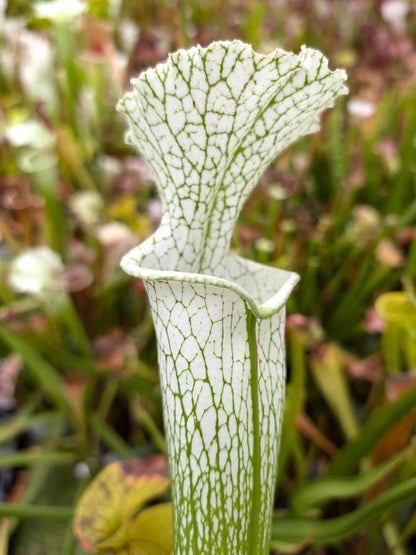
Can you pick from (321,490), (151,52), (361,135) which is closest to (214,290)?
(321,490)

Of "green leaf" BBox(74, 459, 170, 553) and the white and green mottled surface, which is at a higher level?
the white and green mottled surface

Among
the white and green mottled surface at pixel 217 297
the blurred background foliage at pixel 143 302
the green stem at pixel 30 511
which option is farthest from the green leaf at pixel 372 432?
the green stem at pixel 30 511

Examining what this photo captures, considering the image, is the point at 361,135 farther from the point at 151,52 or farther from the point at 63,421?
the point at 63,421

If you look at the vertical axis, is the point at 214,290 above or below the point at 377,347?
above

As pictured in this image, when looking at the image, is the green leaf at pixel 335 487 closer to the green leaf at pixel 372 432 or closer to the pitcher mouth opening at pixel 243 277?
the green leaf at pixel 372 432

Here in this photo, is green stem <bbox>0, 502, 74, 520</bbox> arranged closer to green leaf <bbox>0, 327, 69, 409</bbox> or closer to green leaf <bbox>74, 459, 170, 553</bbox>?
green leaf <bbox>74, 459, 170, 553</bbox>

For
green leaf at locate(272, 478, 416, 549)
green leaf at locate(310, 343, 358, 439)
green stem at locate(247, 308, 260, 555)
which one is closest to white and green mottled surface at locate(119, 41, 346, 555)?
green stem at locate(247, 308, 260, 555)
